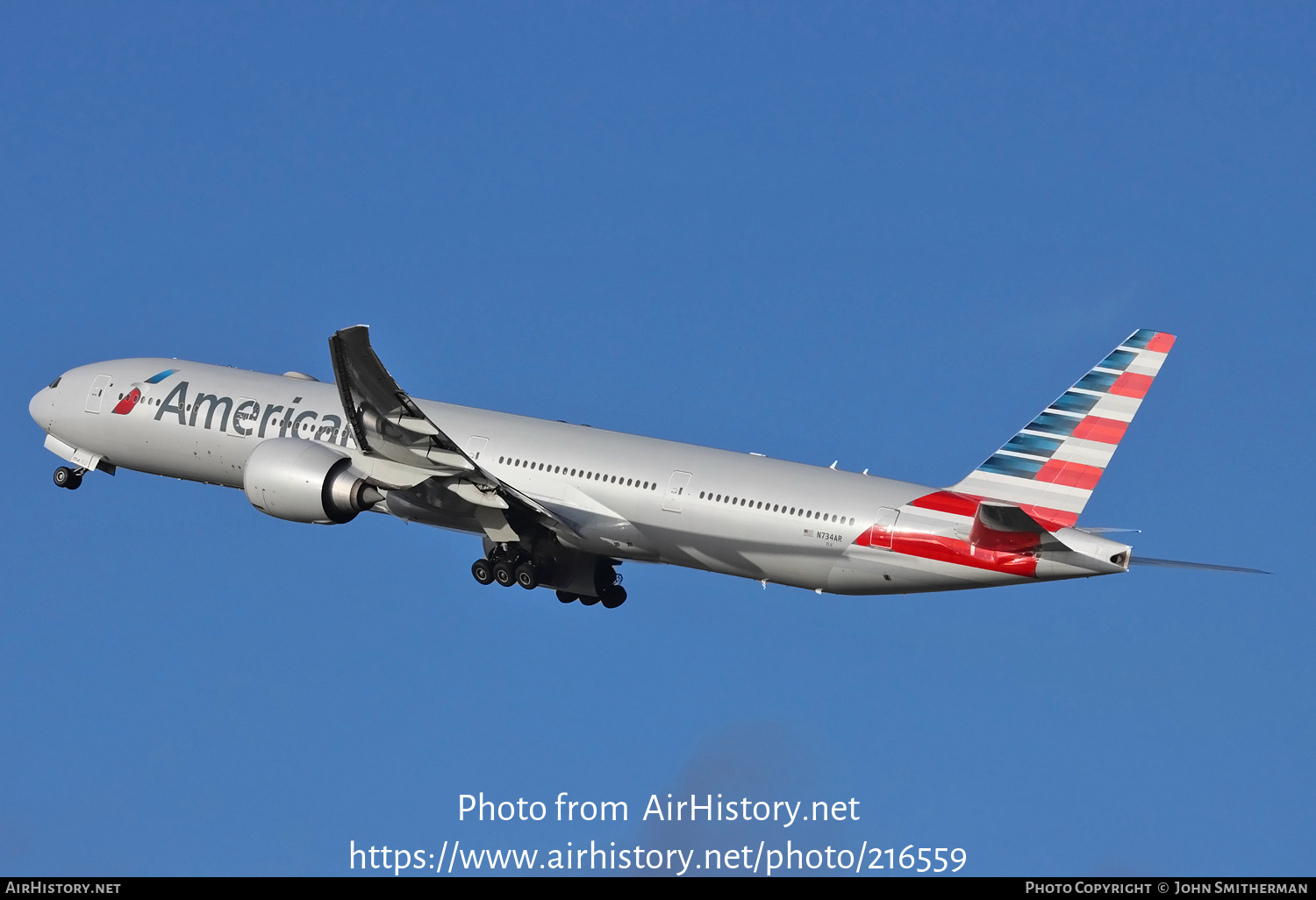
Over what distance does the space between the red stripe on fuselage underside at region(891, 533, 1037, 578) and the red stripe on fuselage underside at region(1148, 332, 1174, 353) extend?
225 inches

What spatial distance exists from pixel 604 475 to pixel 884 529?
7248mm

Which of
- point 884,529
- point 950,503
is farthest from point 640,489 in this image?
point 950,503

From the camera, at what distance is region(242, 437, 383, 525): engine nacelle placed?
39.4 m

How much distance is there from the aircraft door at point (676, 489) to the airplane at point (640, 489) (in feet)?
0.12

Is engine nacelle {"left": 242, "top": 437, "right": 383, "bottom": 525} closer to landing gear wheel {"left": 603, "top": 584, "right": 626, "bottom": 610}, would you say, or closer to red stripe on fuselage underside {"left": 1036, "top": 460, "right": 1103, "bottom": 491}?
landing gear wheel {"left": 603, "top": 584, "right": 626, "bottom": 610}

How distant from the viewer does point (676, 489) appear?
3941 centimetres

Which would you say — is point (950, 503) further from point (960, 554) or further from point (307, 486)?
point (307, 486)

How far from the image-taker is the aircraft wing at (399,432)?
3653 centimetres

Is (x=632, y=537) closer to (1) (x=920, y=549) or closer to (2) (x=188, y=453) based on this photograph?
(1) (x=920, y=549)

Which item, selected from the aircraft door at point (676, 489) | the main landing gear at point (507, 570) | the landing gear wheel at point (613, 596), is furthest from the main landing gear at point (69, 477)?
the aircraft door at point (676, 489)

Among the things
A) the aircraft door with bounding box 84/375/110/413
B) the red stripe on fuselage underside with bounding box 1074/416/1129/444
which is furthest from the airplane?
the aircraft door with bounding box 84/375/110/413

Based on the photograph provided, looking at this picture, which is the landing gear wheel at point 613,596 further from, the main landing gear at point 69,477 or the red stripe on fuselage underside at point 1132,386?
the main landing gear at point 69,477

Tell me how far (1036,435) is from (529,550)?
13156mm

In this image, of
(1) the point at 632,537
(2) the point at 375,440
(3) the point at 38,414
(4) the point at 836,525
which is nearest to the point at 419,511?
(2) the point at 375,440
